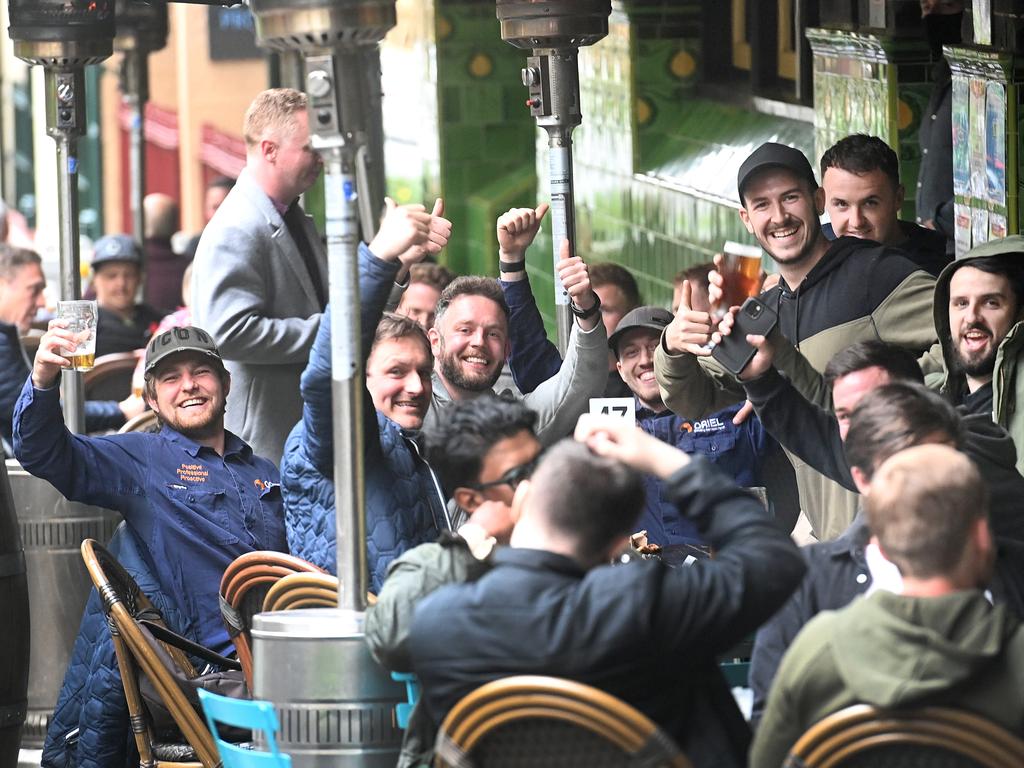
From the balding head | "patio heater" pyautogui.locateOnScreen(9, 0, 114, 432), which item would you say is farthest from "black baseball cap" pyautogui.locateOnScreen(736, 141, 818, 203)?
the balding head

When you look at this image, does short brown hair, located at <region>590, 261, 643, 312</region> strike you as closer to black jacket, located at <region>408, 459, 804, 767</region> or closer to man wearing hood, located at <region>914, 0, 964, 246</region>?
man wearing hood, located at <region>914, 0, 964, 246</region>

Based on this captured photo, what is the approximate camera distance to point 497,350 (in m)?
6.55

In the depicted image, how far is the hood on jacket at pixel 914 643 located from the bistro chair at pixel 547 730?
0.37m

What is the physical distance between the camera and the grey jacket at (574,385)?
21.6 ft

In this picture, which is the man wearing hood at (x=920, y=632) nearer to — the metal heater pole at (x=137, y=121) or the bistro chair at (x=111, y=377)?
the bistro chair at (x=111, y=377)

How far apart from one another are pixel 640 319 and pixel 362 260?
2335 mm

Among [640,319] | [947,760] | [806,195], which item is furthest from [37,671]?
[947,760]

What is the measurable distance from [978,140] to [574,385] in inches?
77.4

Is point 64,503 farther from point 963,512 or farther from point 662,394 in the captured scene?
point 963,512

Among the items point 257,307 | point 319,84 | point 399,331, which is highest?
point 319,84

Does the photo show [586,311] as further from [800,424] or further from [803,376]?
[800,424]

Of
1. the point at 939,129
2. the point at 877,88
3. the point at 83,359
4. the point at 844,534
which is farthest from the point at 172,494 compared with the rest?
the point at 877,88

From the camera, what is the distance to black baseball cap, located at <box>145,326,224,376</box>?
6625mm

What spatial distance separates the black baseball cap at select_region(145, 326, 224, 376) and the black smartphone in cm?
170
